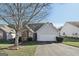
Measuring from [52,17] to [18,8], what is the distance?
62.2 inches

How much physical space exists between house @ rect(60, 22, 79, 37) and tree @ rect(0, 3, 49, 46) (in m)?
1.03

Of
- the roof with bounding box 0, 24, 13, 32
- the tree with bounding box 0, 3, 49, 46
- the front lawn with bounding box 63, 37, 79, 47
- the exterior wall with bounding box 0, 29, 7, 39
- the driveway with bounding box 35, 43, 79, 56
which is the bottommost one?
the driveway with bounding box 35, 43, 79, 56

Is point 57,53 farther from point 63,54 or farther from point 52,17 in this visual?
point 52,17

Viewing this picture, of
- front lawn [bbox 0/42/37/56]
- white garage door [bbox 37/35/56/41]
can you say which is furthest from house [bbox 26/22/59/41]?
front lawn [bbox 0/42/37/56]

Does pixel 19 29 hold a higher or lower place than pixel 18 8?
lower

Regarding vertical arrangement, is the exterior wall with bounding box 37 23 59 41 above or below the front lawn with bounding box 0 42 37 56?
above

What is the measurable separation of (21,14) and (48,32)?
10.9 ft

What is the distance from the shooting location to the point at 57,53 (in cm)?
1326

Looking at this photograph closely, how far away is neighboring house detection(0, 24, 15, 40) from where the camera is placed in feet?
46.8

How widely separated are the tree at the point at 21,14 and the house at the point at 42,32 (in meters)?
0.50

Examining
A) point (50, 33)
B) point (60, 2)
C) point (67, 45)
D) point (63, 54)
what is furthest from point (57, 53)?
point (50, 33)

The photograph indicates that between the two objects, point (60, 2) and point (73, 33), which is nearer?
point (60, 2)

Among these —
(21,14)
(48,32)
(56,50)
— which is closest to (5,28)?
(21,14)

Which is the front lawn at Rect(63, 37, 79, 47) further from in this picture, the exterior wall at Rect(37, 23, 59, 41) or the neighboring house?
the neighboring house
